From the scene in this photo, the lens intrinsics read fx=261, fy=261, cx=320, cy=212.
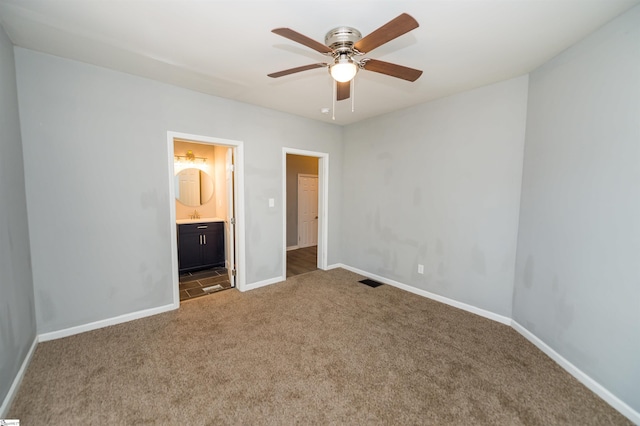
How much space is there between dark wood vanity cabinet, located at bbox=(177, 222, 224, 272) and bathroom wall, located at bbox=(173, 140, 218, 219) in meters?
0.45

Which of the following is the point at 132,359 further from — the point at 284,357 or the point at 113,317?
the point at 284,357

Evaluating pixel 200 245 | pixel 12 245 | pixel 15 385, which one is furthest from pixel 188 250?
pixel 15 385

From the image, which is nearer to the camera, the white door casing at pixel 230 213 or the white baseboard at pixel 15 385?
the white baseboard at pixel 15 385

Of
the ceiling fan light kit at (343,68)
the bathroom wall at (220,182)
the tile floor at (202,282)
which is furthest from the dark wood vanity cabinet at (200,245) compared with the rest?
the ceiling fan light kit at (343,68)

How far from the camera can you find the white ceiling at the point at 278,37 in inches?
66.9

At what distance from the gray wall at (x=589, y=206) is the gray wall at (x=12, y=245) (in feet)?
13.3

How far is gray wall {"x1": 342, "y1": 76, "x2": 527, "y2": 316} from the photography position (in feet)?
9.36

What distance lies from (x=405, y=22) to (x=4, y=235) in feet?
9.51

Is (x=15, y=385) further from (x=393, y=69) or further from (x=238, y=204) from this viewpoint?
(x=393, y=69)

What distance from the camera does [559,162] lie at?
7.45ft

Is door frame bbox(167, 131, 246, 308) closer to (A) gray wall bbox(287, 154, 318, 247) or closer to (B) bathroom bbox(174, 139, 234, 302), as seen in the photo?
(B) bathroom bbox(174, 139, 234, 302)

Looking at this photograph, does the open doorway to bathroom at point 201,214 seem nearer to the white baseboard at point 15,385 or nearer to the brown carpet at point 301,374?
the brown carpet at point 301,374

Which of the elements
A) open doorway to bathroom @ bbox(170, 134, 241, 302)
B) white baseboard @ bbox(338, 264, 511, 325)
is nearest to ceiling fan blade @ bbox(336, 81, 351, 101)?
open doorway to bathroom @ bbox(170, 134, 241, 302)

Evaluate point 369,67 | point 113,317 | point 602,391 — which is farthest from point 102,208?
point 602,391
